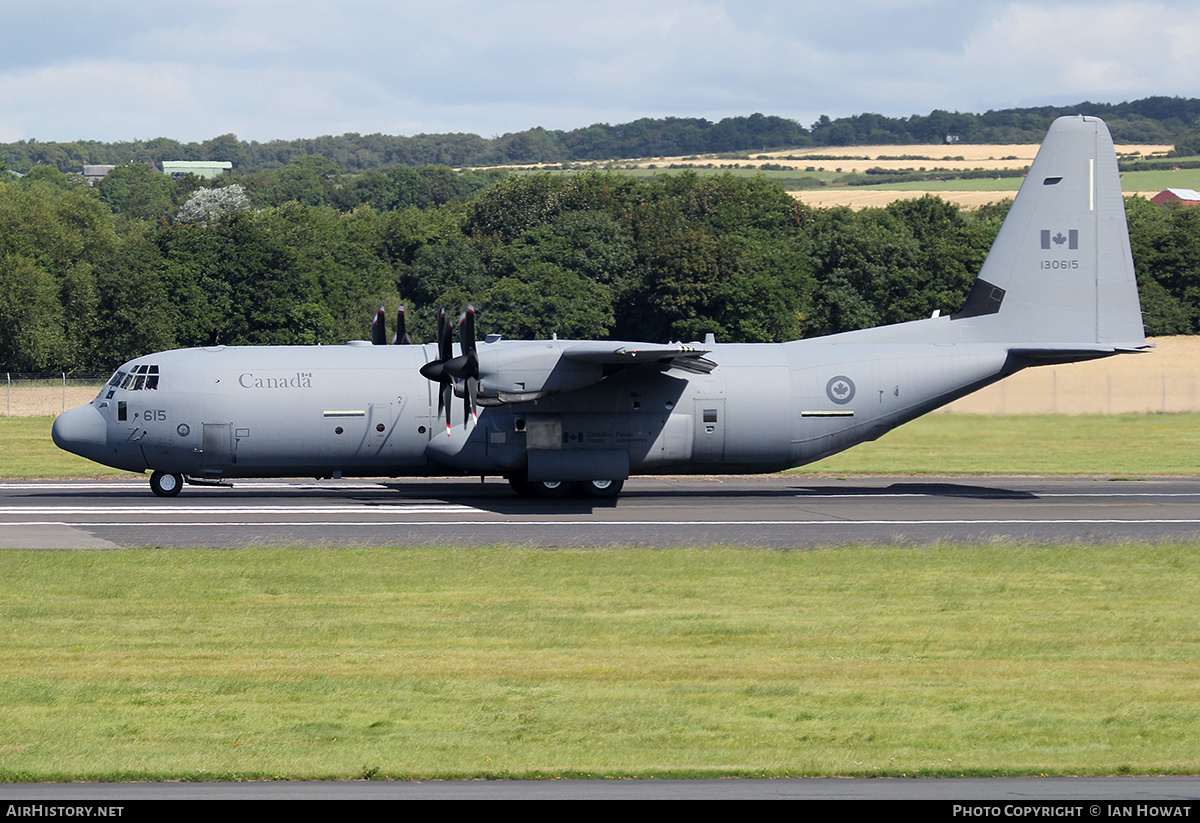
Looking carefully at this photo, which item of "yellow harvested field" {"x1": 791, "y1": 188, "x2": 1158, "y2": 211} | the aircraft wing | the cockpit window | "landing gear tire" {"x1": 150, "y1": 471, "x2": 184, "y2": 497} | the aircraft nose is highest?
"yellow harvested field" {"x1": 791, "y1": 188, "x2": 1158, "y2": 211}

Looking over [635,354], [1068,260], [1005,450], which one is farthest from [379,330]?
[1005,450]

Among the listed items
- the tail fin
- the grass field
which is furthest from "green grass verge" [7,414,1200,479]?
the grass field

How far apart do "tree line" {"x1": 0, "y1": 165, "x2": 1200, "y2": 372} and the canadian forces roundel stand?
137ft

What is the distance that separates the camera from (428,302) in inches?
3376

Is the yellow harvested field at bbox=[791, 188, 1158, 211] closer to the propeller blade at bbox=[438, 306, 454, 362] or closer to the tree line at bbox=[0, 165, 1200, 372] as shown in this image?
the tree line at bbox=[0, 165, 1200, 372]

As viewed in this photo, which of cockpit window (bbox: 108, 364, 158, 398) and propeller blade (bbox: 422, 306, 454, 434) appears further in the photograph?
cockpit window (bbox: 108, 364, 158, 398)

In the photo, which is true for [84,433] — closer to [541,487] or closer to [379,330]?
[379,330]

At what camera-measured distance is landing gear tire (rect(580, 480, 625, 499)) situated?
32.1m

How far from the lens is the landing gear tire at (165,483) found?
32531 millimetres

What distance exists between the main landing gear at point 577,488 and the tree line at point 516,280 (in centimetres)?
3978

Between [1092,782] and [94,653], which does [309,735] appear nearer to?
[94,653]

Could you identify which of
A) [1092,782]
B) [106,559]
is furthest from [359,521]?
[1092,782]
